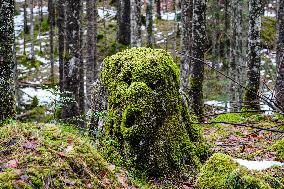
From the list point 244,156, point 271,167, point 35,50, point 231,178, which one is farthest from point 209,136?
point 35,50

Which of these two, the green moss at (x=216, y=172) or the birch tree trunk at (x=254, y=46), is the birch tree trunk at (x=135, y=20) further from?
the green moss at (x=216, y=172)

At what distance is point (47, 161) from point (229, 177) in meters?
2.08

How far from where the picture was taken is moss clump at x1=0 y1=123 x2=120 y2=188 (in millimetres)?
3986

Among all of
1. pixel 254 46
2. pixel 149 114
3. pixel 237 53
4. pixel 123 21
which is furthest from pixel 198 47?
pixel 123 21

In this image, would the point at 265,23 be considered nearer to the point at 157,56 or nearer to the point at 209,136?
the point at 209,136

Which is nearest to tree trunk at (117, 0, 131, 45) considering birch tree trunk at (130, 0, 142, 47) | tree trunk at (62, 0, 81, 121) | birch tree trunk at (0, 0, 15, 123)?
birch tree trunk at (130, 0, 142, 47)

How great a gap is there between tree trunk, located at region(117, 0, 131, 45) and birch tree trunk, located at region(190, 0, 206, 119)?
16237 mm

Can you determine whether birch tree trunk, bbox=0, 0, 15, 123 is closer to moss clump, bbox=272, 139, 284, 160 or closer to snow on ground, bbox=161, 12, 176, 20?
moss clump, bbox=272, 139, 284, 160

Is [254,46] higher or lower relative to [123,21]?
higher

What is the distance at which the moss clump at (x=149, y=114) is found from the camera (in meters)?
6.98

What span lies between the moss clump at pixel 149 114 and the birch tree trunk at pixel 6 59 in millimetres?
2101

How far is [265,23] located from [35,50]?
1995cm

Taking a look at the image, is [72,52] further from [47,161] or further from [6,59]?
[47,161]

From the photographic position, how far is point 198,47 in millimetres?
12609
